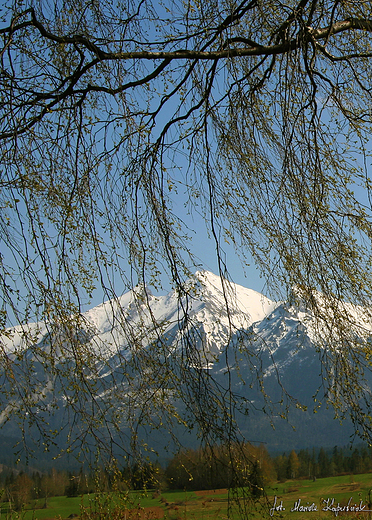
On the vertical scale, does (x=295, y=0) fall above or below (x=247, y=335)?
above

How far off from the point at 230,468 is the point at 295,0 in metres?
3.07

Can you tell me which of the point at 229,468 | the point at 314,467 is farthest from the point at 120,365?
the point at 314,467

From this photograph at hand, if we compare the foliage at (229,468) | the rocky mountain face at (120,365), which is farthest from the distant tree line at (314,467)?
the rocky mountain face at (120,365)

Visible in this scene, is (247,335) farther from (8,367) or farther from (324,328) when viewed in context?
(8,367)

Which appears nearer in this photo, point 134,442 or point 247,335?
point 134,442

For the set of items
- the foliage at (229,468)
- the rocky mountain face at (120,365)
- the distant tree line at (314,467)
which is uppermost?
the rocky mountain face at (120,365)

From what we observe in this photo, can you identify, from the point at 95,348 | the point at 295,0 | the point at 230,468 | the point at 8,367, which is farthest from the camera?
the point at 295,0

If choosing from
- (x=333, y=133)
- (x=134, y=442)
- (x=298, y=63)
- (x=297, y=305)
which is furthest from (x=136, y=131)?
(x=134, y=442)

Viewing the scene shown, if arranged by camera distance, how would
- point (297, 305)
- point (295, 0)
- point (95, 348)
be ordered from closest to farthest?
point (95, 348) → point (297, 305) → point (295, 0)

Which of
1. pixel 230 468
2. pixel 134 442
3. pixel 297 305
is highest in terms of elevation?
pixel 297 305

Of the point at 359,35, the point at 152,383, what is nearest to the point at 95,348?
the point at 152,383

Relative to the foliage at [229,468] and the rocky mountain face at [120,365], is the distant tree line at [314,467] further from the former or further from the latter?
the rocky mountain face at [120,365]

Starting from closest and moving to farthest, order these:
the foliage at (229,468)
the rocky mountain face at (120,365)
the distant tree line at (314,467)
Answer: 1. the foliage at (229,468)
2. the rocky mountain face at (120,365)
3. the distant tree line at (314,467)

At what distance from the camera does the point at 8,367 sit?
2172 mm
